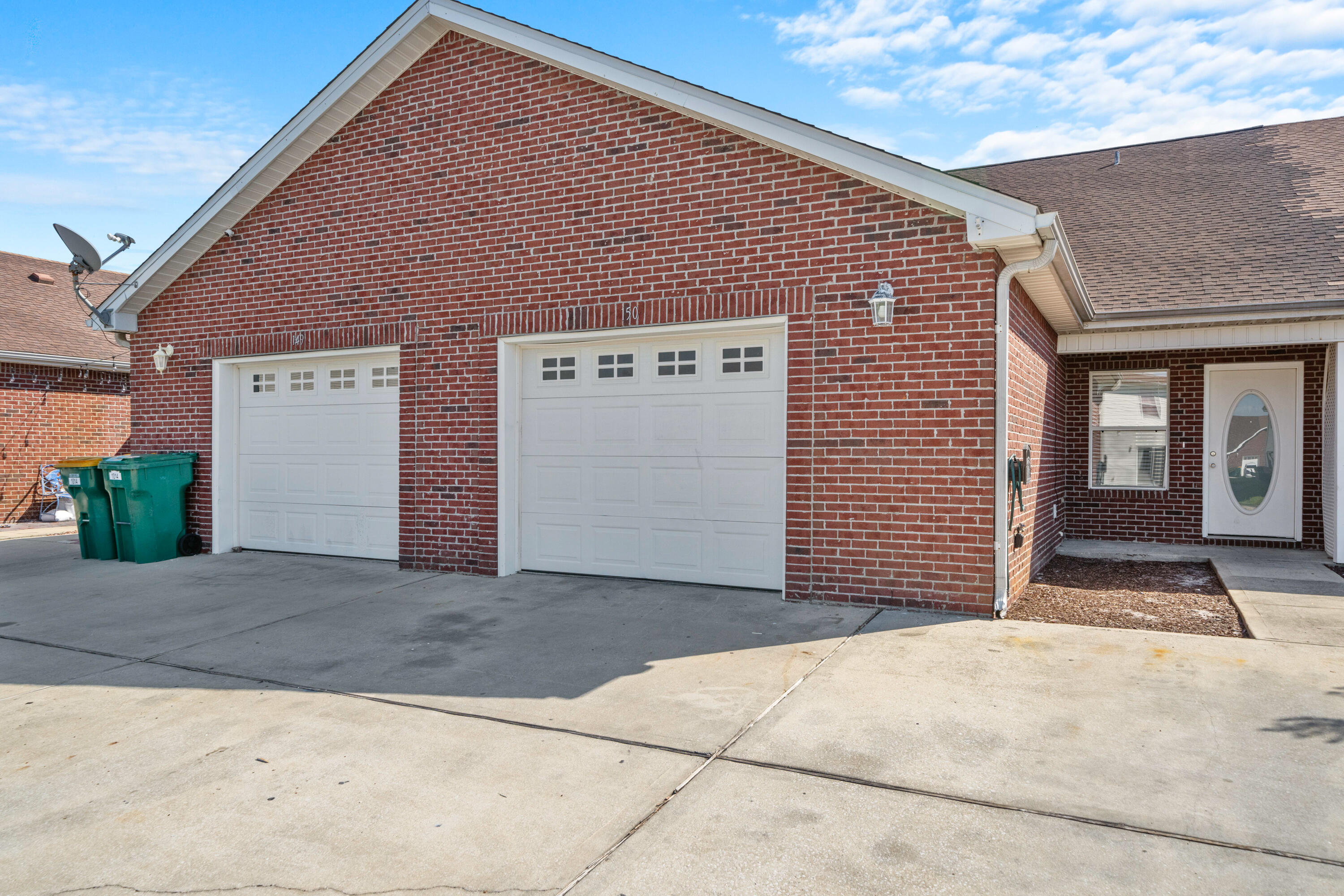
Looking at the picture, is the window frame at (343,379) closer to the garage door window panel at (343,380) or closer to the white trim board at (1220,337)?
the garage door window panel at (343,380)

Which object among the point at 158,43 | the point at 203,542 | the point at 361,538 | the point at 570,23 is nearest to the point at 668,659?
the point at 361,538

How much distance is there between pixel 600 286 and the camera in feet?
24.9


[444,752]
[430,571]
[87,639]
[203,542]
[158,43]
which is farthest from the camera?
[203,542]

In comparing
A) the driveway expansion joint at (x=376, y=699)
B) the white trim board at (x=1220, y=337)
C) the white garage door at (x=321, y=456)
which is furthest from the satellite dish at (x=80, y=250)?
the white trim board at (x=1220, y=337)

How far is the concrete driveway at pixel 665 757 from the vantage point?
2744 mm

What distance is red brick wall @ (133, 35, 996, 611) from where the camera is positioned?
6340mm

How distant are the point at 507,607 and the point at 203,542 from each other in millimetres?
5518

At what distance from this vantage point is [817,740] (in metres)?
3.82

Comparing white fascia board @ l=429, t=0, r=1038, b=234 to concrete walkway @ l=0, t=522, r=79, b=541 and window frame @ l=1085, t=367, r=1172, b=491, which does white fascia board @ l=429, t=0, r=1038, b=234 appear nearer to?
window frame @ l=1085, t=367, r=1172, b=491

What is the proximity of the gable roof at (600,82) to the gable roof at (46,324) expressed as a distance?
5443mm

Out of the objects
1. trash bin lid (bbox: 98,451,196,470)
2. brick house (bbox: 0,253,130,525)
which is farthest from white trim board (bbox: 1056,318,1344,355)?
brick house (bbox: 0,253,130,525)

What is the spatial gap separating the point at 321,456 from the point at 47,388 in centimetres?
941

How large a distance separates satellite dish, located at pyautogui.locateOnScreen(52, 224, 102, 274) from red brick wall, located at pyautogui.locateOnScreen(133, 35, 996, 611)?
848 mm

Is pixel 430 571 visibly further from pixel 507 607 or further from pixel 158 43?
pixel 158 43
